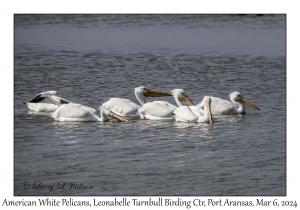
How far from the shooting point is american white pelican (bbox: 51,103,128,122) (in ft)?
36.4

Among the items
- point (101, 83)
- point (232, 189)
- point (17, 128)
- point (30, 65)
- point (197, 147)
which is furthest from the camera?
point (30, 65)

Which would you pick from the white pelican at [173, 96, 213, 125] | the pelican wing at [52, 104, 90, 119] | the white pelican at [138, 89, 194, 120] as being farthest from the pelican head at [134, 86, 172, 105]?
the pelican wing at [52, 104, 90, 119]

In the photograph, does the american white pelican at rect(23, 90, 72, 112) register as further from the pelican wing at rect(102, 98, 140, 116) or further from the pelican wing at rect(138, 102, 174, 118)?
the pelican wing at rect(138, 102, 174, 118)

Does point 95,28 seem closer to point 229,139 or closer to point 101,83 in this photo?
point 101,83

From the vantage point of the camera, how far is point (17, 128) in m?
10.8

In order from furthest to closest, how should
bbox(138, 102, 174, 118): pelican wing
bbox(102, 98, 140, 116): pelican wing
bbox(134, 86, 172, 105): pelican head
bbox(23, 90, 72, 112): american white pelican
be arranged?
bbox(134, 86, 172, 105): pelican head, bbox(23, 90, 72, 112): american white pelican, bbox(102, 98, 140, 116): pelican wing, bbox(138, 102, 174, 118): pelican wing

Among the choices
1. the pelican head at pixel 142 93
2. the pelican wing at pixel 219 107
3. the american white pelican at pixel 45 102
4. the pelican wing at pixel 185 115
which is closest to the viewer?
the pelican wing at pixel 185 115

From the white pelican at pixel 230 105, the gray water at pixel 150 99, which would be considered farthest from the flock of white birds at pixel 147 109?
the gray water at pixel 150 99

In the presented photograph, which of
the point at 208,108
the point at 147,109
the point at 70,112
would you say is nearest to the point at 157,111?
the point at 147,109

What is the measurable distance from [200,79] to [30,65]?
423 cm

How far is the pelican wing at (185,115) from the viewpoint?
11.0 metres

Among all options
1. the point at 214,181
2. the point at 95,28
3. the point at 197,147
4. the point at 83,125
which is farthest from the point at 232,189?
the point at 95,28

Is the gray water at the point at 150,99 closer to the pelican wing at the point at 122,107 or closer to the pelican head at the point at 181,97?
the pelican wing at the point at 122,107

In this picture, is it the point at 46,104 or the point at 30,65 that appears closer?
the point at 46,104
